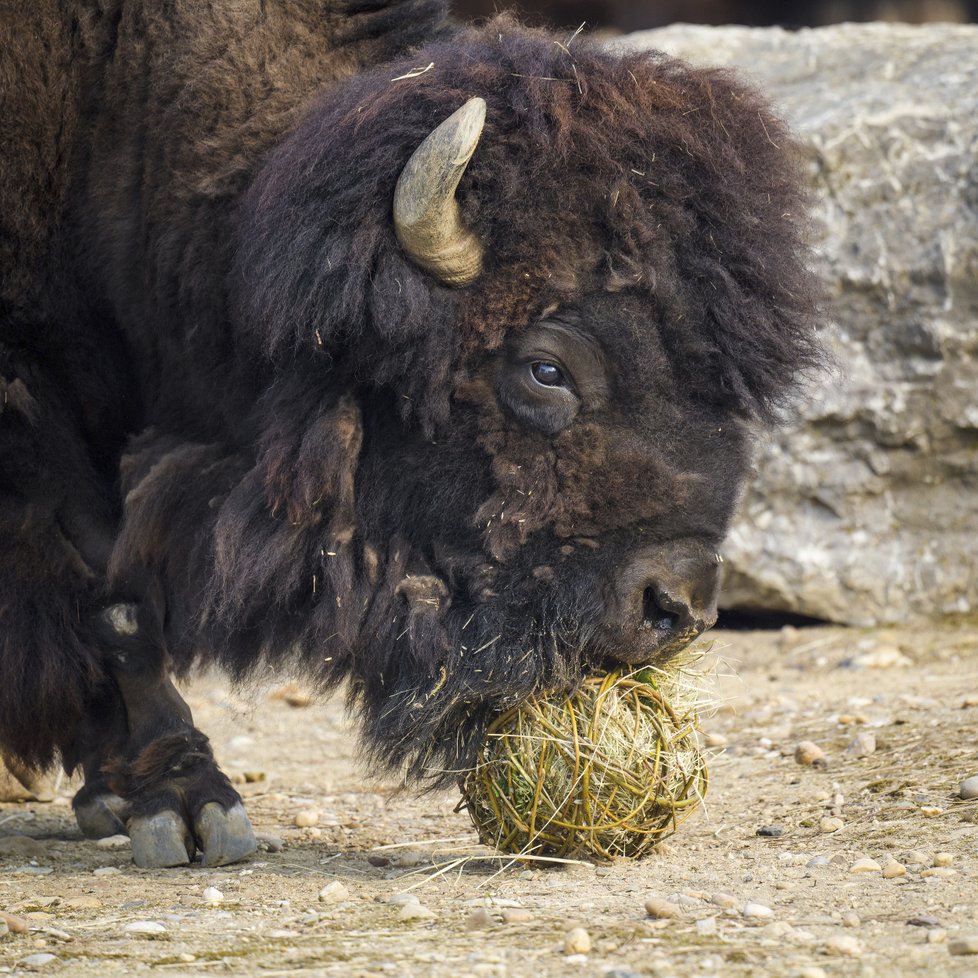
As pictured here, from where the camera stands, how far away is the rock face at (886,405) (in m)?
6.40

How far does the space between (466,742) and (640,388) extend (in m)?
0.97

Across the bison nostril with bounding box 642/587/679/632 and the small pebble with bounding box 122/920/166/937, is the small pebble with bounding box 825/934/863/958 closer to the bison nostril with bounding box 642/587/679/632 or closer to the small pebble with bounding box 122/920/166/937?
the bison nostril with bounding box 642/587/679/632

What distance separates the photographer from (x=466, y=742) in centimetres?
351

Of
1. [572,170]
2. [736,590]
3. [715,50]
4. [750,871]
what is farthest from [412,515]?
[715,50]

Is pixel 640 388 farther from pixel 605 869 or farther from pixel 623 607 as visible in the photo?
pixel 605 869

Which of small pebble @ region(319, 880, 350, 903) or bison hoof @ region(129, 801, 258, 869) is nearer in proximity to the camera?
small pebble @ region(319, 880, 350, 903)

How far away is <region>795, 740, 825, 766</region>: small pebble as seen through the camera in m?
4.39

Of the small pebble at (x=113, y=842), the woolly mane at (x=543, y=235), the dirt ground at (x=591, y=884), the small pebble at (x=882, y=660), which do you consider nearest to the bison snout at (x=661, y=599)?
the woolly mane at (x=543, y=235)

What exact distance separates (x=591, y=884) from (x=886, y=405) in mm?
3859

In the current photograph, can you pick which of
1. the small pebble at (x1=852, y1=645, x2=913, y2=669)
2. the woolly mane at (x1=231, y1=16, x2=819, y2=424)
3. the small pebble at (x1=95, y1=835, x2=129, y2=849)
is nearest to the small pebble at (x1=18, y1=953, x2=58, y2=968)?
the small pebble at (x1=95, y1=835, x2=129, y2=849)

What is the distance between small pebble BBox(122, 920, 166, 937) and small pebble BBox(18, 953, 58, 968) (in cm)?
22

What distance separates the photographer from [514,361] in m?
3.44

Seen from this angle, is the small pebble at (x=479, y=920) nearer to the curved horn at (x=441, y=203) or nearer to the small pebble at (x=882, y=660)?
the curved horn at (x=441, y=203)

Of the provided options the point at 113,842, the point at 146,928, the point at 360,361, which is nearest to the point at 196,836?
the point at 113,842
